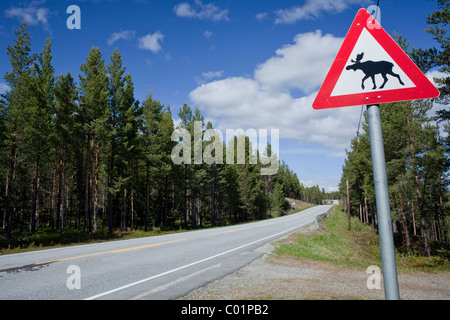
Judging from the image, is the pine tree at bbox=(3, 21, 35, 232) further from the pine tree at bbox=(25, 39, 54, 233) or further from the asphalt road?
the asphalt road

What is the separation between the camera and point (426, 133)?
18.6 metres

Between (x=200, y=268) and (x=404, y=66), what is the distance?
7125 mm

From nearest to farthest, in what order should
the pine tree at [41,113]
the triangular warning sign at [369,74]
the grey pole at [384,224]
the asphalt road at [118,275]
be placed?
the grey pole at [384,224]
the triangular warning sign at [369,74]
the asphalt road at [118,275]
the pine tree at [41,113]

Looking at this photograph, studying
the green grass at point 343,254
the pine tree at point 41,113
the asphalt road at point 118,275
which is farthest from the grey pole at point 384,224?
the pine tree at point 41,113

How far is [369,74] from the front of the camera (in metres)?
1.93

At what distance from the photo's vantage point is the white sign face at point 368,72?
6.25ft

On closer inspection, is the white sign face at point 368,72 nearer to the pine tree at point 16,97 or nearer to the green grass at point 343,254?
the green grass at point 343,254

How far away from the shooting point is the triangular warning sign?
1.90 m

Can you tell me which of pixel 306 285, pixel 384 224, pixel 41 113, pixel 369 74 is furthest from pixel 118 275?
pixel 41 113

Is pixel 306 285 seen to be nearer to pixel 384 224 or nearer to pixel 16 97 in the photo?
pixel 384 224

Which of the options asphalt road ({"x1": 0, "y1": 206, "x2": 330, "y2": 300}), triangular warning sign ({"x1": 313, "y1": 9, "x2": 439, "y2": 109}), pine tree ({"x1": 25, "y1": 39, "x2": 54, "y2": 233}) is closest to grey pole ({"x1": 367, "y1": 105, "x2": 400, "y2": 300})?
triangular warning sign ({"x1": 313, "y1": 9, "x2": 439, "y2": 109})

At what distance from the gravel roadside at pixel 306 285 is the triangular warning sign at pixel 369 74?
408 centimetres

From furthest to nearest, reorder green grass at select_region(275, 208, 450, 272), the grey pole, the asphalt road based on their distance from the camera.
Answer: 1. green grass at select_region(275, 208, 450, 272)
2. the asphalt road
3. the grey pole
